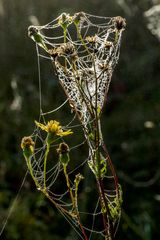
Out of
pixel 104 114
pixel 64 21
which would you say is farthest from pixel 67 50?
pixel 104 114

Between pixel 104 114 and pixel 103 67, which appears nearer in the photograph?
pixel 103 67

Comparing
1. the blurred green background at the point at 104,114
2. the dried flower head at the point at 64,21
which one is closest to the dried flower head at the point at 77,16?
the dried flower head at the point at 64,21

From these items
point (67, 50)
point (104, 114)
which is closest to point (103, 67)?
point (67, 50)

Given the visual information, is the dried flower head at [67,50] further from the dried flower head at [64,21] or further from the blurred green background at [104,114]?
the blurred green background at [104,114]

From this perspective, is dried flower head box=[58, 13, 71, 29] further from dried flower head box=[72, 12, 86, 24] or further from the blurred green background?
the blurred green background

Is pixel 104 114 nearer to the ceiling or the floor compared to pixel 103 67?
nearer to the floor

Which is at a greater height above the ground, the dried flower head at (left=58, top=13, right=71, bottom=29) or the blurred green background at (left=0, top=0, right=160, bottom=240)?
the dried flower head at (left=58, top=13, right=71, bottom=29)

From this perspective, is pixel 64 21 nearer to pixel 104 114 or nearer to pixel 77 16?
pixel 77 16

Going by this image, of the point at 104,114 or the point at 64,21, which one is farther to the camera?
the point at 104,114

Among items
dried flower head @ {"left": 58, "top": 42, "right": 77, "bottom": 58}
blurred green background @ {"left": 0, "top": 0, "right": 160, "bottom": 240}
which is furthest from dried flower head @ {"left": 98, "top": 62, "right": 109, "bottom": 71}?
blurred green background @ {"left": 0, "top": 0, "right": 160, "bottom": 240}
